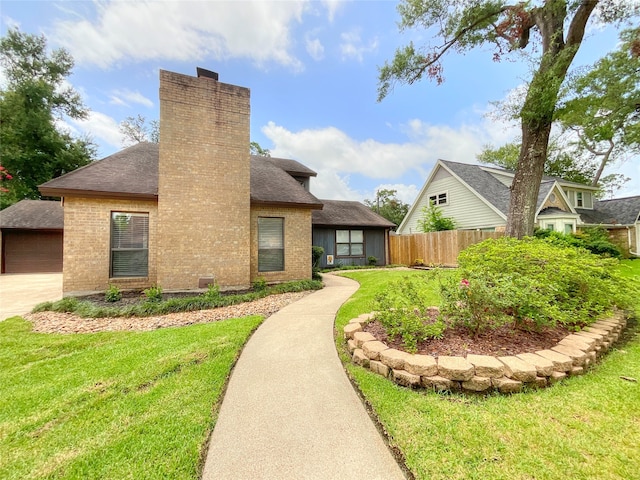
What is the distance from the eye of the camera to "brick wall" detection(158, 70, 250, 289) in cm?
743

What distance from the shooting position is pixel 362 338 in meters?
3.63

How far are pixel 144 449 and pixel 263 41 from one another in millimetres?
12370

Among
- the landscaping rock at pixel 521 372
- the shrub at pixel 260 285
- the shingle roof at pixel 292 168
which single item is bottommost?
the landscaping rock at pixel 521 372

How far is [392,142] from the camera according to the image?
62.0 feet

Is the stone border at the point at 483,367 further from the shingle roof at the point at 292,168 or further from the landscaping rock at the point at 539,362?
the shingle roof at the point at 292,168

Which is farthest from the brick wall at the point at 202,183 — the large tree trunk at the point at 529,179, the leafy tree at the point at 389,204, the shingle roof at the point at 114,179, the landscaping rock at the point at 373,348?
the leafy tree at the point at 389,204

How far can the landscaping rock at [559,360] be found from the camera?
110 inches

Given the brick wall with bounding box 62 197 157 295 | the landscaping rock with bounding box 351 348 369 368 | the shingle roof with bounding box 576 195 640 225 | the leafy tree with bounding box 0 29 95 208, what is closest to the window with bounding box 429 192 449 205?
the shingle roof with bounding box 576 195 640 225

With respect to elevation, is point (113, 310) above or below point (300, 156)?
below

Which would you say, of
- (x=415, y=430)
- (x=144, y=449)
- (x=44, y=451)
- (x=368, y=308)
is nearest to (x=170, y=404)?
(x=144, y=449)

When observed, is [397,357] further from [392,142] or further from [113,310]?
[392,142]

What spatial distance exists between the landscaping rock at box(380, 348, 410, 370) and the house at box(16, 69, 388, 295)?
6.01m

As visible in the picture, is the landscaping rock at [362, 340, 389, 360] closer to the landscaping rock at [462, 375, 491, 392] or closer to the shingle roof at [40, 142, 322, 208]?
the landscaping rock at [462, 375, 491, 392]

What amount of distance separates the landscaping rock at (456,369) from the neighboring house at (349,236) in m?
12.6
